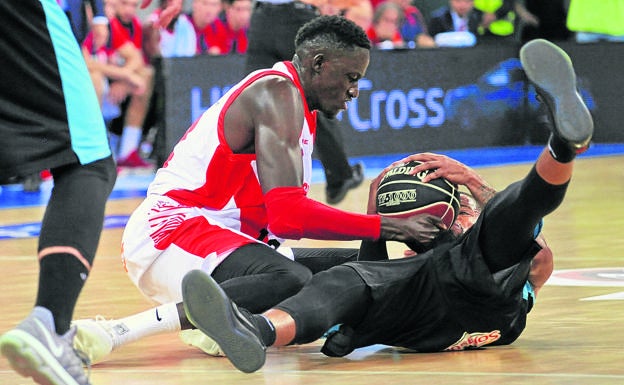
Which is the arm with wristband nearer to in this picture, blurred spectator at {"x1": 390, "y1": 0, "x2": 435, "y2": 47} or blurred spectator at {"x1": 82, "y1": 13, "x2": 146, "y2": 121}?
blurred spectator at {"x1": 82, "y1": 13, "x2": 146, "y2": 121}

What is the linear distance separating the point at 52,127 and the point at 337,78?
1.63 metres

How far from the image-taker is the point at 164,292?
548 cm

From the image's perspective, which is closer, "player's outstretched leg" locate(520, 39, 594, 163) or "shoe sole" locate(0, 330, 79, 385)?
"shoe sole" locate(0, 330, 79, 385)

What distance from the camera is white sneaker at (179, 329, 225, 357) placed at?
515 centimetres

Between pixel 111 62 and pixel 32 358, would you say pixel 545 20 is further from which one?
pixel 32 358

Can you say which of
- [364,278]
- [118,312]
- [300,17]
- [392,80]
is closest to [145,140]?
[392,80]

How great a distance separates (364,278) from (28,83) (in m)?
1.45

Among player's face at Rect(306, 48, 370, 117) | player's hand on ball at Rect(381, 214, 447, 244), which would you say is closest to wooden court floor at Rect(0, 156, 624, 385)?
player's hand on ball at Rect(381, 214, 447, 244)

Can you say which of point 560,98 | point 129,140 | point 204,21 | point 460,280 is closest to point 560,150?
point 560,98

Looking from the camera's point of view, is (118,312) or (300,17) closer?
(118,312)

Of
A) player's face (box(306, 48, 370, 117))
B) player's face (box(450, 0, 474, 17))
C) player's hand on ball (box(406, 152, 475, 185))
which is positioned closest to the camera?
player's hand on ball (box(406, 152, 475, 185))

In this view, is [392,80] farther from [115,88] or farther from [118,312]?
[118,312]

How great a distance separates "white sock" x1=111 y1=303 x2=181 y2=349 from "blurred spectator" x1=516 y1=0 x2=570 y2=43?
13.7 metres

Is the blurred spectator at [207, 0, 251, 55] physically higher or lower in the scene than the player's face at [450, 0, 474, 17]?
higher
